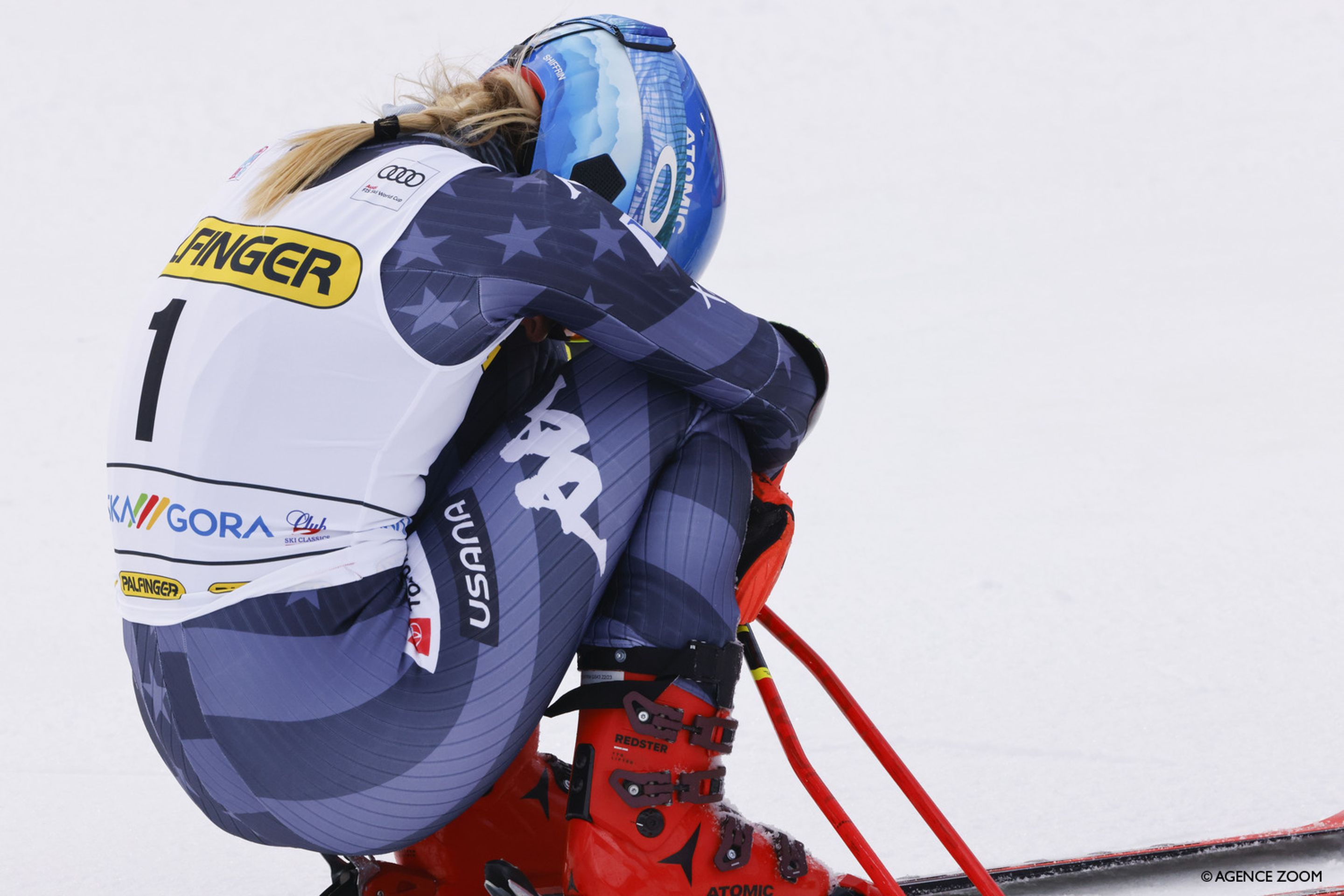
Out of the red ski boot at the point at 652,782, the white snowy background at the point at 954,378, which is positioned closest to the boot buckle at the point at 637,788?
the red ski boot at the point at 652,782

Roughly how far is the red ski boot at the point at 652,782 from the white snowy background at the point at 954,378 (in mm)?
547

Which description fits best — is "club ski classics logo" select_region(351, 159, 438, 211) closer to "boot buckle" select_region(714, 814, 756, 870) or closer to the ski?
"boot buckle" select_region(714, 814, 756, 870)

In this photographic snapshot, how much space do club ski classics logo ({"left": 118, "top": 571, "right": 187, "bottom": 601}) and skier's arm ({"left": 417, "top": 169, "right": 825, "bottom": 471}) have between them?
407 millimetres

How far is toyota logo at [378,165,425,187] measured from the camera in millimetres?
1312

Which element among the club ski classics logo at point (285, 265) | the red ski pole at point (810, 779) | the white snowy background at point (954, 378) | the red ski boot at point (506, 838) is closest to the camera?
the club ski classics logo at point (285, 265)

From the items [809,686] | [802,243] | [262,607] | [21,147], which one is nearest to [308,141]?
[262,607]

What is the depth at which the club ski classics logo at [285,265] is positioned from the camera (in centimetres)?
126

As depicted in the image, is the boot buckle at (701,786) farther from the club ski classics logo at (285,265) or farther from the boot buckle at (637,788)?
the club ski classics logo at (285,265)

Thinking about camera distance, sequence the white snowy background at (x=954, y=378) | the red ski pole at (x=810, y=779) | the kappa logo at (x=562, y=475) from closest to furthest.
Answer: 1. the kappa logo at (x=562, y=475)
2. the red ski pole at (x=810, y=779)
3. the white snowy background at (x=954, y=378)

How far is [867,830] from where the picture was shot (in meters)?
1.95

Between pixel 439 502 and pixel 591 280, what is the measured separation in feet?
0.98

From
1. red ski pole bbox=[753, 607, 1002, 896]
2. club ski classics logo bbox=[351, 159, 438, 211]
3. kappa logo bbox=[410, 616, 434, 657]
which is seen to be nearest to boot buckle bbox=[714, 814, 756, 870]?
red ski pole bbox=[753, 607, 1002, 896]

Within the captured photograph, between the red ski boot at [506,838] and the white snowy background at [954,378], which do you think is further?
the white snowy background at [954,378]

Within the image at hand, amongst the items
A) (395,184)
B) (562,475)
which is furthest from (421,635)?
(395,184)
